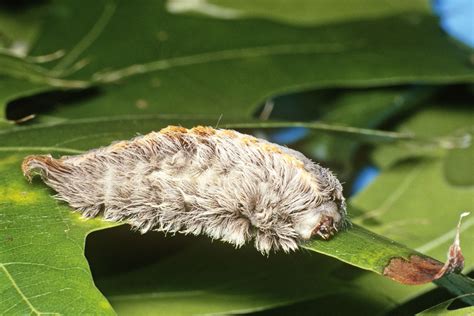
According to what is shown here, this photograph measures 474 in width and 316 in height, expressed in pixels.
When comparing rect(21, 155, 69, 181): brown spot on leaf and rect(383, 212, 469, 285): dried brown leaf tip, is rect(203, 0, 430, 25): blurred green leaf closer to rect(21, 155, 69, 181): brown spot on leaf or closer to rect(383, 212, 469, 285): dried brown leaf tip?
rect(21, 155, 69, 181): brown spot on leaf

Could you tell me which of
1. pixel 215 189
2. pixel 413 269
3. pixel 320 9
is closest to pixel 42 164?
pixel 215 189

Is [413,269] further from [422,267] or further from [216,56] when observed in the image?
[216,56]

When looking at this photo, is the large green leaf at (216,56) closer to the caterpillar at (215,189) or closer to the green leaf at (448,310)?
the caterpillar at (215,189)

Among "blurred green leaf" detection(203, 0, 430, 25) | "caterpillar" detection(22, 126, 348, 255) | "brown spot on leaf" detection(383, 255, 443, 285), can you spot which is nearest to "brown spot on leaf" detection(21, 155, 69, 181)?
"caterpillar" detection(22, 126, 348, 255)

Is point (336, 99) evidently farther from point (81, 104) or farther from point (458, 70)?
point (81, 104)

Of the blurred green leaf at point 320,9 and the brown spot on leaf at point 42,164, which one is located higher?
the blurred green leaf at point 320,9

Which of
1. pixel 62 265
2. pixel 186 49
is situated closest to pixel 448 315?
pixel 62 265

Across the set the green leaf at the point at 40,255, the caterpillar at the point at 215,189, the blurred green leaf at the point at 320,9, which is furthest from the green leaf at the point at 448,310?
the blurred green leaf at the point at 320,9

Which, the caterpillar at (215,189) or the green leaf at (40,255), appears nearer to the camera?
the green leaf at (40,255)
